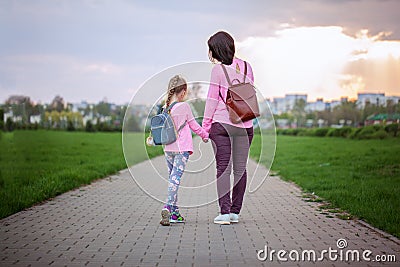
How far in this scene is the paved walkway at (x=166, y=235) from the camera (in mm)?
6012

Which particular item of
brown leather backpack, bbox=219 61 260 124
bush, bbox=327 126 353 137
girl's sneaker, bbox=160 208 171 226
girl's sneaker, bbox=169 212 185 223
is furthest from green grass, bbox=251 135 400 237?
bush, bbox=327 126 353 137

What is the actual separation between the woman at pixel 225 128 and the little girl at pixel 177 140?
0.28 meters

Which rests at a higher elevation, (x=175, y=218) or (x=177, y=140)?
(x=177, y=140)

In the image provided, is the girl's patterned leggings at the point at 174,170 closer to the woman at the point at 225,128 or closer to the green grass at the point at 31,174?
the woman at the point at 225,128

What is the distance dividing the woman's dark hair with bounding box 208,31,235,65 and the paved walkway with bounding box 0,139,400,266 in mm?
1578

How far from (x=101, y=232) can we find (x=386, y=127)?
64.1ft

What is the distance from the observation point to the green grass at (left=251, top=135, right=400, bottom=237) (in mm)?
8672

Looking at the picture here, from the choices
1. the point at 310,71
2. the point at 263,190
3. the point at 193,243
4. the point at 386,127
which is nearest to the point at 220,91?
the point at 193,243

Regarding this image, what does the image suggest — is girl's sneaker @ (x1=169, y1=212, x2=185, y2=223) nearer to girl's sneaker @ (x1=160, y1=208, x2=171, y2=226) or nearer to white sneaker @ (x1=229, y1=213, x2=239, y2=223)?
girl's sneaker @ (x1=160, y1=208, x2=171, y2=226)

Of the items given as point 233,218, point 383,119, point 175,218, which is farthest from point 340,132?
point 175,218

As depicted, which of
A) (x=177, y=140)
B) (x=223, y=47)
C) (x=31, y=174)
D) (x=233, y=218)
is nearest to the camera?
(x=223, y=47)

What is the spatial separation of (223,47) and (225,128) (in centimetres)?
95

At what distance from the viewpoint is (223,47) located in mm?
7555

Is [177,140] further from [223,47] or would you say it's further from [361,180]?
[361,180]
